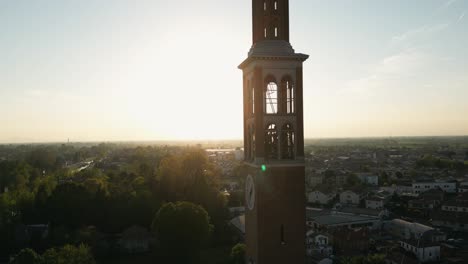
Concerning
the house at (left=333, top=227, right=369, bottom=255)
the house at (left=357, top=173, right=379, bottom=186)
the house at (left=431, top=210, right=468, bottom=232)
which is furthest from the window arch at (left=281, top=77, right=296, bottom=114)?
the house at (left=357, top=173, right=379, bottom=186)

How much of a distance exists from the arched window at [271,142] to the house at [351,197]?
58.8 meters

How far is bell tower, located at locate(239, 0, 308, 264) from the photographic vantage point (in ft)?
44.4

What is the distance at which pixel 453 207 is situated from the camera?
58531mm

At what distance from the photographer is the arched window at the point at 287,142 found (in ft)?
46.4

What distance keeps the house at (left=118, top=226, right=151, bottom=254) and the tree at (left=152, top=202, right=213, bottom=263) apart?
794cm

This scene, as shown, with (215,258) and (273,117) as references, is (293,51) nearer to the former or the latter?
(273,117)

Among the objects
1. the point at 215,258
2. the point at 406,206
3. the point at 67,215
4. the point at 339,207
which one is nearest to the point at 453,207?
the point at 406,206

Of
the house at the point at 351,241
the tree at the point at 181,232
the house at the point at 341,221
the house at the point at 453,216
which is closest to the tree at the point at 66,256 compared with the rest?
the tree at the point at 181,232

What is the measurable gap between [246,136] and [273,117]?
Answer: 1721 mm

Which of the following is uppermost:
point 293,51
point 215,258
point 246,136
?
point 293,51

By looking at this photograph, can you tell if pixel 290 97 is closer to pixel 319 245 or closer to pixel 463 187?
pixel 319 245

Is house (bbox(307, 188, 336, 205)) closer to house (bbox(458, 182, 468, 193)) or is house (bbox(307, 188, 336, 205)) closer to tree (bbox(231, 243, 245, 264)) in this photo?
house (bbox(458, 182, 468, 193))

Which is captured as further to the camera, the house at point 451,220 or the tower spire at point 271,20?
the house at point 451,220

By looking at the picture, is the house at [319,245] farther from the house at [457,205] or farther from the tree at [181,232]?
the house at [457,205]
